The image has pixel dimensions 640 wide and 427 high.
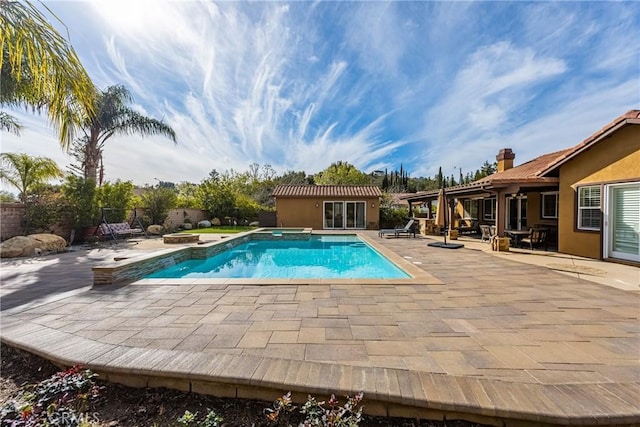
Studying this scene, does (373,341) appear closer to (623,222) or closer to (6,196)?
(623,222)

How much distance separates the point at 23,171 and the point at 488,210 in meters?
23.2

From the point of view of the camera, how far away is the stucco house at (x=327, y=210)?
19.5m

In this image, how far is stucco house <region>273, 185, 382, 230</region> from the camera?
1950cm

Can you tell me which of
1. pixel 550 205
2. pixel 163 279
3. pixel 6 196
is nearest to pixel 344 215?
pixel 550 205

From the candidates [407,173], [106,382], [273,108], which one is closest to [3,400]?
[106,382]

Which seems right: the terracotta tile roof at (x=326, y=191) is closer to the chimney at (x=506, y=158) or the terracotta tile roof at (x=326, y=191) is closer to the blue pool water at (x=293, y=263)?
the blue pool water at (x=293, y=263)

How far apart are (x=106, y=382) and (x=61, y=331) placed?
143 cm

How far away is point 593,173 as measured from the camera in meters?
7.97

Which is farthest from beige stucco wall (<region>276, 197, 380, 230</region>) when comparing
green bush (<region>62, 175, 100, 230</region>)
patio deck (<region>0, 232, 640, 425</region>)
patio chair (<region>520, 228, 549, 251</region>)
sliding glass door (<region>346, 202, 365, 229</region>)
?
patio deck (<region>0, 232, 640, 425</region>)

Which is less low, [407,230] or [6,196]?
[6,196]

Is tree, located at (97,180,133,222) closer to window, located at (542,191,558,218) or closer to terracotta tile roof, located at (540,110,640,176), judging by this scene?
terracotta tile roof, located at (540,110,640,176)

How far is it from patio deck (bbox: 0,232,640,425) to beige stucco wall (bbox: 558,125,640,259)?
4.04 meters

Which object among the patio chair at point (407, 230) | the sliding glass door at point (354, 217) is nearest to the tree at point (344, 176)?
the sliding glass door at point (354, 217)

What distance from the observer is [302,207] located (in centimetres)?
1967
